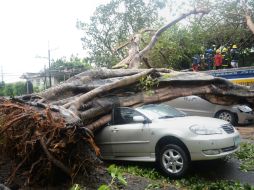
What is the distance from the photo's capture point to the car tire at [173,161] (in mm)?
7398

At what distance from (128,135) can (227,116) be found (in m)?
7.42

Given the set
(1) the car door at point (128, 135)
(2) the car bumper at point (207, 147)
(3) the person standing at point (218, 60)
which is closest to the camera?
(2) the car bumper at point (207, 147)

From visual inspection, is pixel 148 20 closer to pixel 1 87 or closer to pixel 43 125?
pixel 1 87

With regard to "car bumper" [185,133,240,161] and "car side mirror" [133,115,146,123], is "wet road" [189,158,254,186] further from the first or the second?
"car side mirror" [133,115,146,123]

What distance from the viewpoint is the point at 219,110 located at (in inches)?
582

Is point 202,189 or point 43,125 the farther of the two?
point 202,189

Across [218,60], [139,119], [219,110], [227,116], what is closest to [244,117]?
[227,116]

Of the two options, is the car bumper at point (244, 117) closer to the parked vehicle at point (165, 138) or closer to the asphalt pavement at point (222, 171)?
the asphalt pavement at point (222, 171)

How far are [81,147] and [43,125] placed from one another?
30.1 inches

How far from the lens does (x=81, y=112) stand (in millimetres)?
8508

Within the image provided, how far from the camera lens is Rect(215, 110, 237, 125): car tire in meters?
14.5

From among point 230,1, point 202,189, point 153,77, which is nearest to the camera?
point 202,189

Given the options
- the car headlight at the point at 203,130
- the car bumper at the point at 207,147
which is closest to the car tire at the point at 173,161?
the car bumper at the point at 207,147

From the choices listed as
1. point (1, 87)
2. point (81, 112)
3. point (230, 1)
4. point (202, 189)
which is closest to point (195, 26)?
point (230, 1)
